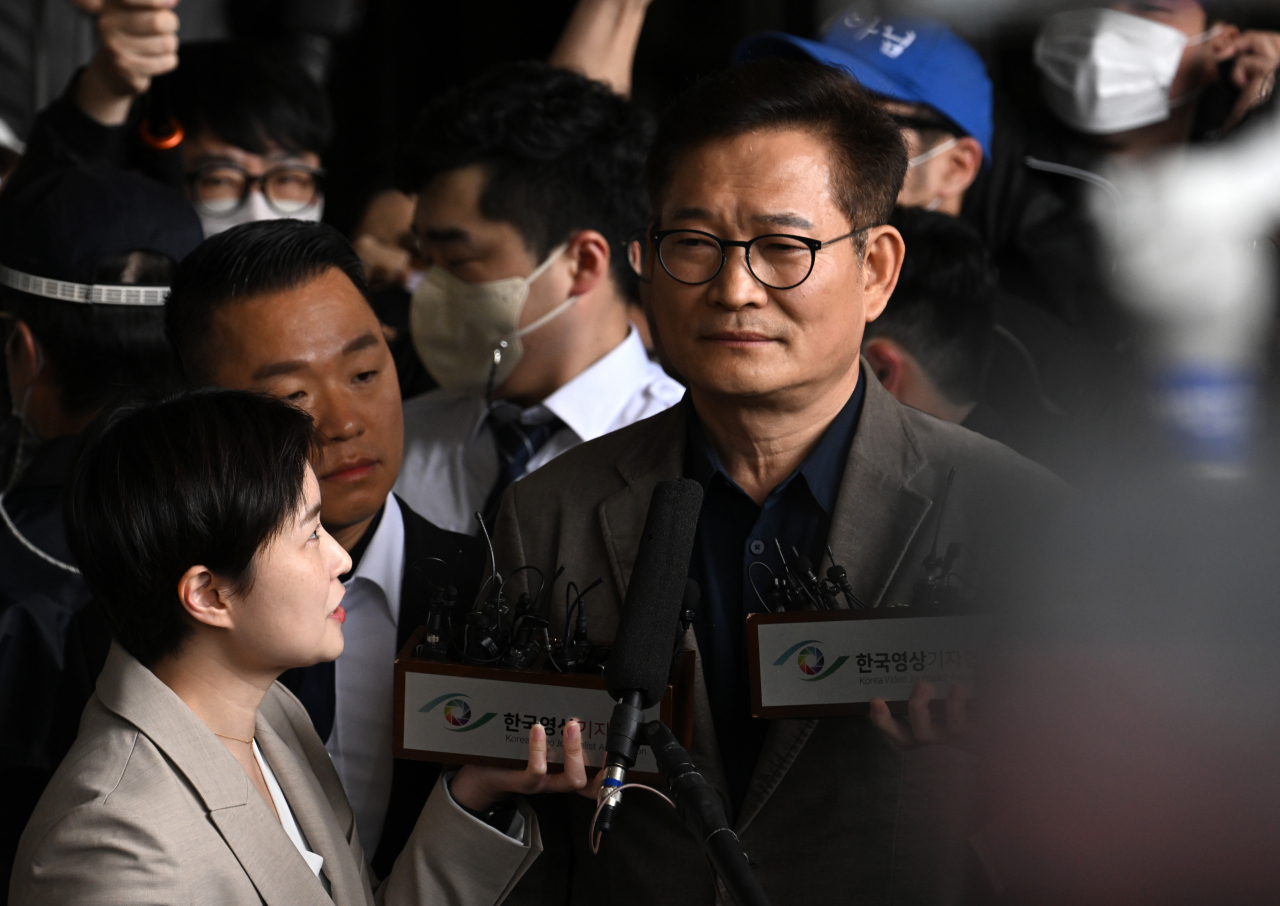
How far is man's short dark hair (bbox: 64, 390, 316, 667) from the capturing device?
1286 mm

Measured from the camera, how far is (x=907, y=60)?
8.27 feet

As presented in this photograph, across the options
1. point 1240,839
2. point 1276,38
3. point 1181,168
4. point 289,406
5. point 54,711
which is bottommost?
point 54,711

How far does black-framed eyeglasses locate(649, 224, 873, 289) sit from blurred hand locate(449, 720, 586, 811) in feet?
1.65

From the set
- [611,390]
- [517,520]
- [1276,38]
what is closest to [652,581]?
[517,520]

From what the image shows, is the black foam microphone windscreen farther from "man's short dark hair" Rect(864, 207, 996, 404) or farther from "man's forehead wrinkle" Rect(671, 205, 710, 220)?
"man's short dark hair" Rect(864, 207, 996, 404)

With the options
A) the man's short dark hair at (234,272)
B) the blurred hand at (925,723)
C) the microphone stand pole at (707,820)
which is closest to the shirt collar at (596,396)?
the man's short dark hair at (234,272)

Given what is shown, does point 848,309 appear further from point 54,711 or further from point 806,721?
point 54,711

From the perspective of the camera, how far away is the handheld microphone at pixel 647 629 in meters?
0.92

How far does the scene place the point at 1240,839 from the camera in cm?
50

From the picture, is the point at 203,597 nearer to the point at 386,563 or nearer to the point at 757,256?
the point at 386,563

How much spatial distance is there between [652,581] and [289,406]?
0.62 m

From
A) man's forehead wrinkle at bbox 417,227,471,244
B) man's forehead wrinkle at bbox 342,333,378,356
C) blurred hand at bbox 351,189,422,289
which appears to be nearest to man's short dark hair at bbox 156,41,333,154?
blurred hand at bbox 351,189,422,289

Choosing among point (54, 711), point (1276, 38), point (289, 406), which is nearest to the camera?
point (1276, 38)

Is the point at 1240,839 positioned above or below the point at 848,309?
above
